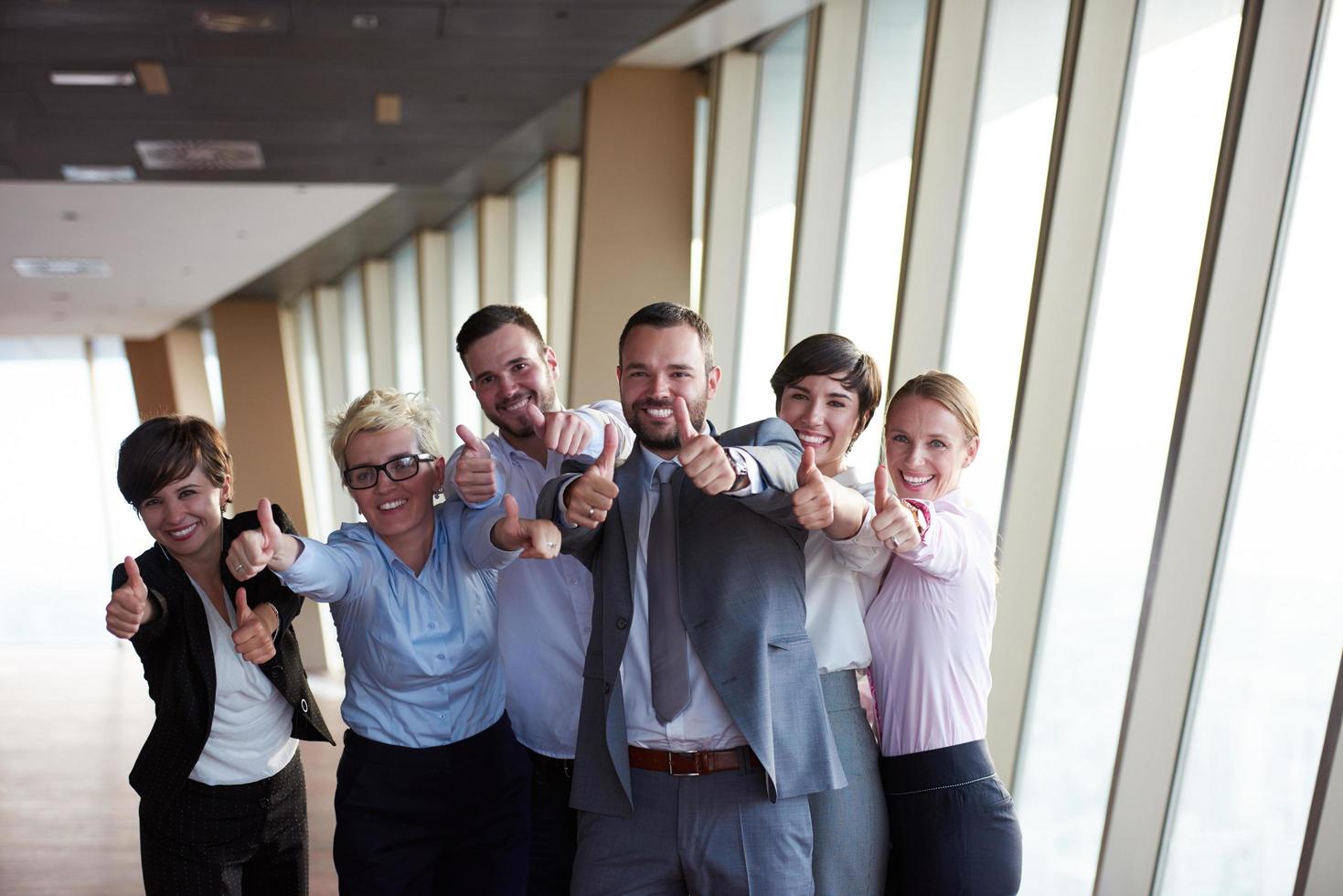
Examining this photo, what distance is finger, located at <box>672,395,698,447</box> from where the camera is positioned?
196 cm

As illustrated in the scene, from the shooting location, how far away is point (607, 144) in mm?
7051

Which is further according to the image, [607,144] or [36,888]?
[607,144]

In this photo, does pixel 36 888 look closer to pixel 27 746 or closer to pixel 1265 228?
pixel 27 746

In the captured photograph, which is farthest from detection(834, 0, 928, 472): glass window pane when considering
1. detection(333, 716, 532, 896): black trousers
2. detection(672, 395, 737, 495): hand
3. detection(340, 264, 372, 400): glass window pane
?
detection(340, 264, 372, 400): glass window pane

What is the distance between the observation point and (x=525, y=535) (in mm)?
2199

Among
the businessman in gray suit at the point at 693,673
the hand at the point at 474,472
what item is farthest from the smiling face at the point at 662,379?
the hand at the point at 474,472

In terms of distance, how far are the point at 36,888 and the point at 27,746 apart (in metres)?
3.92

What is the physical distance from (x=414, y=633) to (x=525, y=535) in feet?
1.52

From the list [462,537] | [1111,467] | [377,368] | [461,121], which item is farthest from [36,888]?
[377,368]

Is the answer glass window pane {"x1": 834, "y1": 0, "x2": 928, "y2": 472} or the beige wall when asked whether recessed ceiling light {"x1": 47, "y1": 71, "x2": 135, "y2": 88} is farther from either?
glass window pane {"x1": 834, "y1": 0, "x2": 928, "y2": 472}

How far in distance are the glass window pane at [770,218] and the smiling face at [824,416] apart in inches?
147

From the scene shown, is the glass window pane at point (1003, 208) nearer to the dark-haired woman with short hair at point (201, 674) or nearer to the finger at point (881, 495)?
the finger at point (881, 495)

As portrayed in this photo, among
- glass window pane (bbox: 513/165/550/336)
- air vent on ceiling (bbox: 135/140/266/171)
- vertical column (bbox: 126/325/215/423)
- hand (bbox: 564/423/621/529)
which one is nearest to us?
hand (bbox: 564/423/621/529)

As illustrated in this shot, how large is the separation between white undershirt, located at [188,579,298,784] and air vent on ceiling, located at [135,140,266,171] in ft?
21.2
